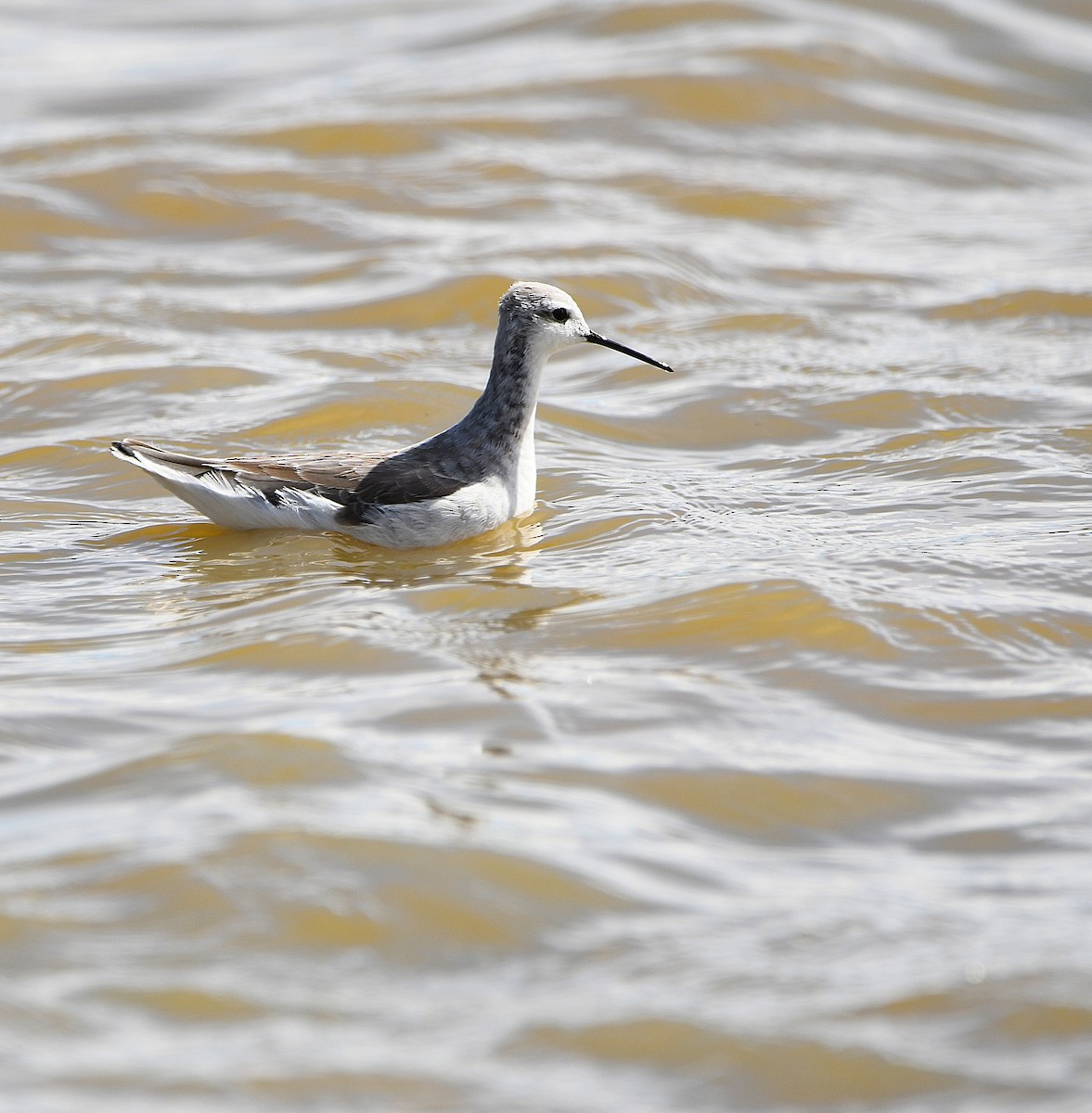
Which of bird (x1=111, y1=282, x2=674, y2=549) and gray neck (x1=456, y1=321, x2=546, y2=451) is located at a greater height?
gray neck (x1=456, y1=321, x2=546, y2=451)

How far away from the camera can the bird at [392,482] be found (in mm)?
7469

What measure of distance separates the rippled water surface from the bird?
15cm

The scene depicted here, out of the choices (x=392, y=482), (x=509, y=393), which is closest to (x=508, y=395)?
(x=509, y=393)

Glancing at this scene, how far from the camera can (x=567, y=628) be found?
6605mm

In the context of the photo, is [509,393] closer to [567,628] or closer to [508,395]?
[508,395]

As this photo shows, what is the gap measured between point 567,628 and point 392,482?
141cm

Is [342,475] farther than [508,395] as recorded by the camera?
No

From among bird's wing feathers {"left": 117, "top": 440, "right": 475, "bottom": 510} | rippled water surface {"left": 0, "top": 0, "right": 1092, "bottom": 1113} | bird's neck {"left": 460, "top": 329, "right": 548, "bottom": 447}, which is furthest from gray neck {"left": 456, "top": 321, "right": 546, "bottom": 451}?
rippled water surface {"left": 0, "top": 0, "right": 1092, "bottom": 1113}

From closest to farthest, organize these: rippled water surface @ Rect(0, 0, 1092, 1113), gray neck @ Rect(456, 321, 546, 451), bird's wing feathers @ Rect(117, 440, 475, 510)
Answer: rippled water surface @ Rect(0, 0, 1092, 1113) → bird's wing feathers @ Rect(117, 440, 475, 510) → gray neck @ Rect(456, 321, 546, 451)

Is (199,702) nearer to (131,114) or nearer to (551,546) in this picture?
(551,546)

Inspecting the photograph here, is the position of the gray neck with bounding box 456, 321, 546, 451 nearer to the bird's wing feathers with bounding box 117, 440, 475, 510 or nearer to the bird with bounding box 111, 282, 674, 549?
the bird with bounding box 111, 282, 674, 549

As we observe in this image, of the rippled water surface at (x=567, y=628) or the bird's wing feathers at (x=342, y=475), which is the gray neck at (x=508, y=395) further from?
the rippled water surface at (x=567, y=628)

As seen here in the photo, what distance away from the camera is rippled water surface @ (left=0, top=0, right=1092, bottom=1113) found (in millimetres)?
4113

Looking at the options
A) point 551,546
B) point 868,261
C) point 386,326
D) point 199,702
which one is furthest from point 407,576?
point 868,261
